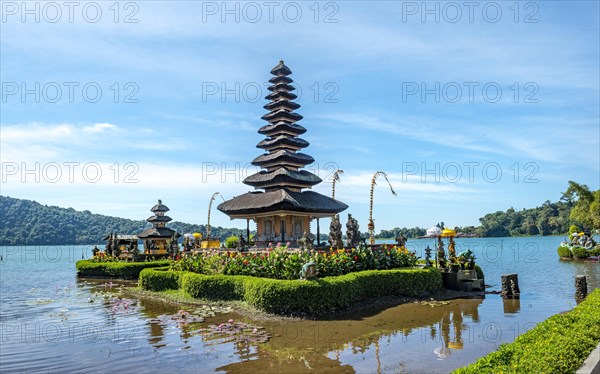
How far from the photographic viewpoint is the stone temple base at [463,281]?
24.6 m

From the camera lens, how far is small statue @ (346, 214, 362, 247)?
24.4 m

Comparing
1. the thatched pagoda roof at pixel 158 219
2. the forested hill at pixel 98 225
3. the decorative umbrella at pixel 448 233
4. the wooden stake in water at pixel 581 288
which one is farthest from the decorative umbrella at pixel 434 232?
the forested hill at pixel 98 225

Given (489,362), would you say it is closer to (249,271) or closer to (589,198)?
(249,271)

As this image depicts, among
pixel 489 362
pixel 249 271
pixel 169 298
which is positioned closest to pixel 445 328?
pixel 489 362

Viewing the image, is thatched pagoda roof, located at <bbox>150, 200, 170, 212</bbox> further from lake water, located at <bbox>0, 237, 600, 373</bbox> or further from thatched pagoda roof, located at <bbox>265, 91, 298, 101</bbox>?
lake water, located at <bbox>0, 237, 600, 373</bbox>

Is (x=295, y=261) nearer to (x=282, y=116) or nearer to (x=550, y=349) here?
(x=550, y=349)

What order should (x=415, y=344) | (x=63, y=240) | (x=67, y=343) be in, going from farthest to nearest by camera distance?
(x=63, y=240), (x=67, y=343), (x=415, y=344)

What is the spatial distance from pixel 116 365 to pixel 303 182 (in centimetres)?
2167

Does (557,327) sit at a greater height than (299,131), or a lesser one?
lesser

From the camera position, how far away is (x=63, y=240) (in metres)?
164

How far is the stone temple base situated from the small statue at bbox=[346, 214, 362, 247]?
559 centimetres

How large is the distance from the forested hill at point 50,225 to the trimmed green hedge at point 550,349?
135 meters

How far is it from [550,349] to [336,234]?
15854 mm

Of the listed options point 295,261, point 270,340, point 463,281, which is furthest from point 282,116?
point 270,340
